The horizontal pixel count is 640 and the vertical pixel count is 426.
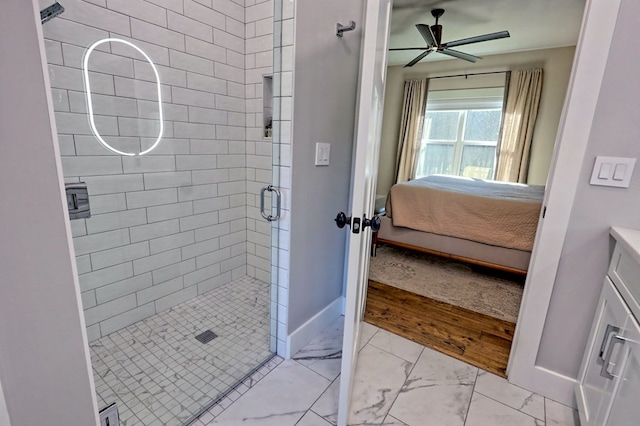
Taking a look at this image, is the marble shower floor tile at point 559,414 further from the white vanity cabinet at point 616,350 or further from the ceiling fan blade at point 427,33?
the ceiling fan blade at point 427,33

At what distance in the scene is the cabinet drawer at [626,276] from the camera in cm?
93

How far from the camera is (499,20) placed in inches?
135

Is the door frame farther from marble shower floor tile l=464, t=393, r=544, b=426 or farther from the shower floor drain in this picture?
the shower floor drain

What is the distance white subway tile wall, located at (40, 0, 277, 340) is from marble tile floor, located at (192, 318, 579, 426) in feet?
3.22

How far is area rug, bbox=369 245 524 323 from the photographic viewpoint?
2.30 meters

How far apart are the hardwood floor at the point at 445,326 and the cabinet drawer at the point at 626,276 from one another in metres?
0.78

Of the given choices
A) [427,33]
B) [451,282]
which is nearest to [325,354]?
[451,282]

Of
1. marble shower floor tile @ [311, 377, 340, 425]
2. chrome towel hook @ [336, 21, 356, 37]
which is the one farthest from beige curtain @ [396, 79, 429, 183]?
marble shower floor tile @ [311, 377, 340, 425]

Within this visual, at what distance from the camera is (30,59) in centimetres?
56

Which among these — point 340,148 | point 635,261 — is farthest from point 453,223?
point 635,261

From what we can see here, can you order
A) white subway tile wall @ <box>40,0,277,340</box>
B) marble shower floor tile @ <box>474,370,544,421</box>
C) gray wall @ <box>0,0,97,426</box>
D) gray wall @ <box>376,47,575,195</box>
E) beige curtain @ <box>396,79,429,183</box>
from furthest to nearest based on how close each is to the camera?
beige curtain @ <box>396,79,429,183</box>, gray wall @ <box>376,47,575,195</box>, white subway tile wall @ <box>40,0,277,340</box>, marble shower floor tile @ <box>474,370,544,421</box>, gray wall @ <box>0,0,97,426</box>

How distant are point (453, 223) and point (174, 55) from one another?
253 centimetres

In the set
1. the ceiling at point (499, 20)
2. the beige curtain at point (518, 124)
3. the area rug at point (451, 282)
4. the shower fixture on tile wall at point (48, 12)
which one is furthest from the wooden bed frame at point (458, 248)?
the shower fixture on tile wall at point (48, 12)

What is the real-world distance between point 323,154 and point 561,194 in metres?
1.09
